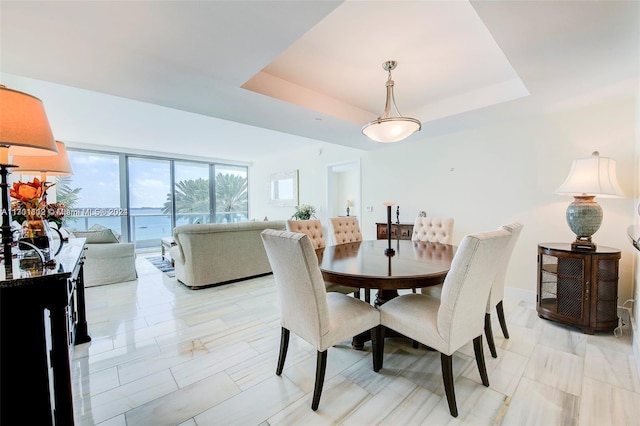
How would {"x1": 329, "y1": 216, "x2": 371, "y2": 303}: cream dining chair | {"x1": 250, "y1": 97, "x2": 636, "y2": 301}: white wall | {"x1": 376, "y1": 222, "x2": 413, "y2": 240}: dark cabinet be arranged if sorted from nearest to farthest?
1. {"x1": 250, "y1": 97, "x2": 636, "y2": 301}: white wall
2. {"x1": 329, "y1": 216, "x2": 371, "y2": 303}: cream dining chair
3. {"x1": 376, "y1": 222, "x2": 413, "y2": 240}: dark cabinet

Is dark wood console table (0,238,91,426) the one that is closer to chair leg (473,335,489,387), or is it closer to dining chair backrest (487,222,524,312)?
chair leg (473,335,489,387)

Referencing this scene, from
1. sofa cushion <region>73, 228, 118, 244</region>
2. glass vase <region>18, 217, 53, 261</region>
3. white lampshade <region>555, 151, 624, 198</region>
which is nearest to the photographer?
glass vase <region>18, 217, 53, 261</region>

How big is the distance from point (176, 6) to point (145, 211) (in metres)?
6.53

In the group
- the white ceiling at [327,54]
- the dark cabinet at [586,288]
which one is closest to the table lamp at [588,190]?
the dark cabinet at [586,288]

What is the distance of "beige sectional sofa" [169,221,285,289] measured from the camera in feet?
11.8

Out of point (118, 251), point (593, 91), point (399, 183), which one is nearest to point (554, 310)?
point (593, 91)

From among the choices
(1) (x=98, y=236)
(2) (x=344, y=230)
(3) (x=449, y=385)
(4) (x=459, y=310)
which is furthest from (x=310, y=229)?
(1) (x=98, y=236)

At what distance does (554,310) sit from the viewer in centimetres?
262

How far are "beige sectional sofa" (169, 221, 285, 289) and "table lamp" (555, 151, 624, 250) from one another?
343cm

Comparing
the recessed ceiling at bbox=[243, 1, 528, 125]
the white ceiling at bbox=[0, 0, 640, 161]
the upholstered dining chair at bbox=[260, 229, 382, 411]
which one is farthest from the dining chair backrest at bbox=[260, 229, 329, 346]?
the recessed ceiling at bbox=[243, 1, 528, 125]

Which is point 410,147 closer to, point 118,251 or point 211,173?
point 118,251

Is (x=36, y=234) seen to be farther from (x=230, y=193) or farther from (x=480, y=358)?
(x=230, y=193)

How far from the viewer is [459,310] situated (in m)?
1.51

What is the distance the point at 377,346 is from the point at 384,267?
0.56 metres
